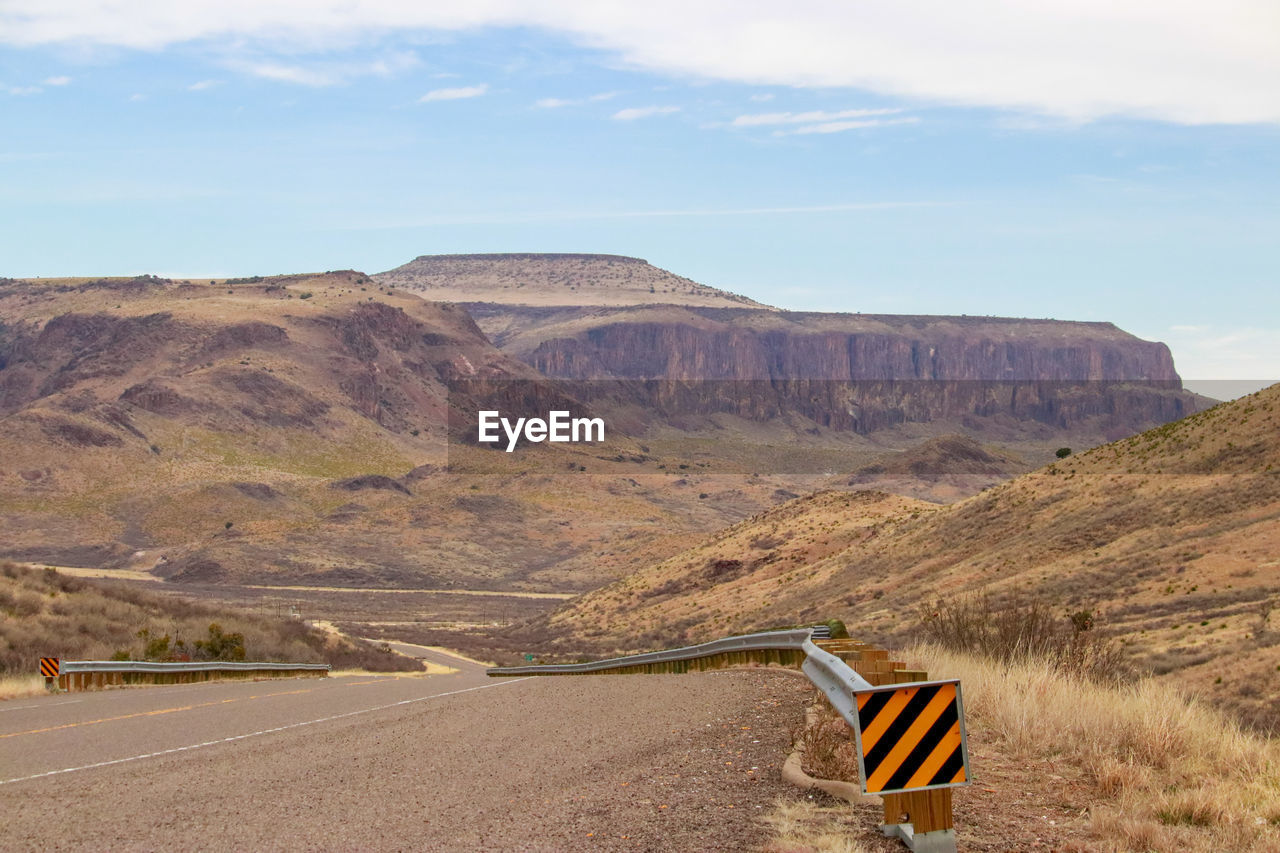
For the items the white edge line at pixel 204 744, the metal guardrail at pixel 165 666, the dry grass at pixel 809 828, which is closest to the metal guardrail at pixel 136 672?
the metal guardrail at pixel 165 666

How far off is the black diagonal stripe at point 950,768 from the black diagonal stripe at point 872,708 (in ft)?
1.33

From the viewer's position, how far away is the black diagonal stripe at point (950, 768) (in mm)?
6812

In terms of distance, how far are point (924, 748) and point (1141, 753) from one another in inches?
139

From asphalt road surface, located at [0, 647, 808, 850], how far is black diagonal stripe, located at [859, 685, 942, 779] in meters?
0.96

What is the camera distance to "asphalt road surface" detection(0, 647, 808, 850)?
8.00 metres

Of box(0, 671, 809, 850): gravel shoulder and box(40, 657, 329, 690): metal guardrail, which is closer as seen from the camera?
box(0, 671, 809, 850): gravel shoulder

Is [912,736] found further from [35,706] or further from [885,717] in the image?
[35,706]

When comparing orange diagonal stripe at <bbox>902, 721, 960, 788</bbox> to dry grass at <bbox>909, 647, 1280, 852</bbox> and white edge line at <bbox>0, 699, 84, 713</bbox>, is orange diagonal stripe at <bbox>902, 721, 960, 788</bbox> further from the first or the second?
white edge line at <bbox>0, 699, 84, 713</bbox>

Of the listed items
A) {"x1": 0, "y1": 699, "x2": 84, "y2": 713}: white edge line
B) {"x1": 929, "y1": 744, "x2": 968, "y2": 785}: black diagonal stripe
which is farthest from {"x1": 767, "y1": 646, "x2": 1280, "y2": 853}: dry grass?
{"x1": 0, "y1": 699, "x2": 84, "y2": 713}: white edge line

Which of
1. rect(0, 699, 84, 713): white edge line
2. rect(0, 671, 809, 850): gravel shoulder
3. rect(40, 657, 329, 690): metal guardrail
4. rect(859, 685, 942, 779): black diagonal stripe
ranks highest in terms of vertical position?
rect(859, 685, 942, 779): black diagonal stripe

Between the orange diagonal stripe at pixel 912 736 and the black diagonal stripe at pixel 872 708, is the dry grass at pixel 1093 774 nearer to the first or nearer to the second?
the orange diagonal stripe at pixel 912 736

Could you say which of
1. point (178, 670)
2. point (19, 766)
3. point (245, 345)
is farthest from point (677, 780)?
point (245, 345)

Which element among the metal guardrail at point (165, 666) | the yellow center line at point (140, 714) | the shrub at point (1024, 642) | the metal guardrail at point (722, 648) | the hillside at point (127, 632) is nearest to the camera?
the yellow center line at point (140, 714)

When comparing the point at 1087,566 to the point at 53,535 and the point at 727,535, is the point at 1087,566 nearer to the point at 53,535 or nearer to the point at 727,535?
the point at 727,535
